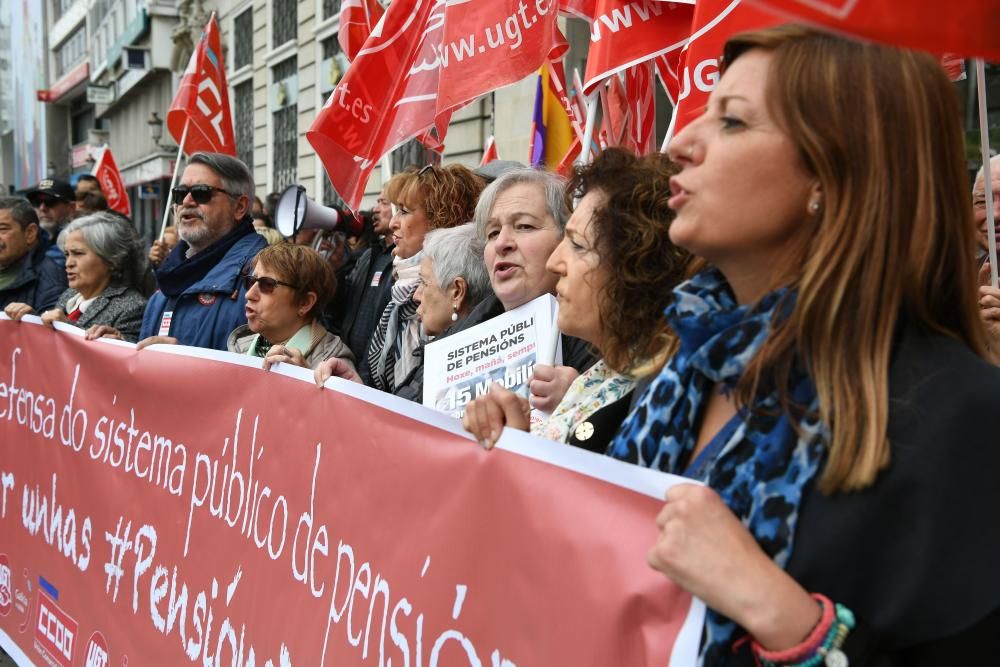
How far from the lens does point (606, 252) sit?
212 cm

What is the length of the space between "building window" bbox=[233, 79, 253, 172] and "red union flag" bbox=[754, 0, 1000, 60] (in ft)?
65.5

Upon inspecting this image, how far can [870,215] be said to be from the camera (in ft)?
4.16

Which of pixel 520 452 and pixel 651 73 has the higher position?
pixel 651 73

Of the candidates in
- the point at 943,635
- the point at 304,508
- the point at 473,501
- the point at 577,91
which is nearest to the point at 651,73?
the point at 577,91

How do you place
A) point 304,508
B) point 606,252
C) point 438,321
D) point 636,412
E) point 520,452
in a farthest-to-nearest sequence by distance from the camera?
point 438,321, point 304,508, point 606,252, point 520,452, point 636,412

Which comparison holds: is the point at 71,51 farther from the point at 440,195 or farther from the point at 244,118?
the point at 440,195

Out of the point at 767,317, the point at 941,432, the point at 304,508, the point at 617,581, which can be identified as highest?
the point at 767,317

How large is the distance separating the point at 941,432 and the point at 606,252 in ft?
3.35

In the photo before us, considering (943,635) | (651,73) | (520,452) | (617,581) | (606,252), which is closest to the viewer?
(943,635)

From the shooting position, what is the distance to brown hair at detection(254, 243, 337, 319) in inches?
150

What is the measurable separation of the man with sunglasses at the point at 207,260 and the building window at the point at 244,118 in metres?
16.5

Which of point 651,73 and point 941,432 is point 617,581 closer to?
point 941,432

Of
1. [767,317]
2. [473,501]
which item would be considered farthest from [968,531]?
[473,501]

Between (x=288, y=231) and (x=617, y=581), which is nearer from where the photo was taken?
(x=617, y=581)
